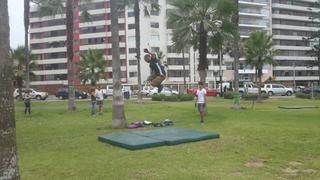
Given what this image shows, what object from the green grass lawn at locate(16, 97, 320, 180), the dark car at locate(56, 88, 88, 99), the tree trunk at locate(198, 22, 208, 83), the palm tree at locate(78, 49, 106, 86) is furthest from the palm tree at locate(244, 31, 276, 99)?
the palm tree at locate(78, 49, 106, 86)

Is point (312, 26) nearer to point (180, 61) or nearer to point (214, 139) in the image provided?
point (180, 61)

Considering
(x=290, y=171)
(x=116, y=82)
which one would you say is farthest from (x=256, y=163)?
(x=116, y=82)

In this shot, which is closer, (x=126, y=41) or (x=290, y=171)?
(x=290, y=171)

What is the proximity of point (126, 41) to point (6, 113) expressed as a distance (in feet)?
275

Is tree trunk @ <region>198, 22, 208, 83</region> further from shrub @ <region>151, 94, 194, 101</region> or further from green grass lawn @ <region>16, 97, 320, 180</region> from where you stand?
shrub @ <region>151, 94, 194, 101</region>

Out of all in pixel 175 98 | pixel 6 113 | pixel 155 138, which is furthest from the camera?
pixel 175 98

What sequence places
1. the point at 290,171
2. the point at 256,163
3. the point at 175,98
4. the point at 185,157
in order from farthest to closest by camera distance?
the point at 175,98 < the point at 185,157 < the point at 256,163 < the point at 290,171

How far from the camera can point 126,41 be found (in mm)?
89750

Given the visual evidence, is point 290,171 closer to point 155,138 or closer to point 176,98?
point 155,138

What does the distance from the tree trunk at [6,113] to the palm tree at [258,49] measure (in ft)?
117

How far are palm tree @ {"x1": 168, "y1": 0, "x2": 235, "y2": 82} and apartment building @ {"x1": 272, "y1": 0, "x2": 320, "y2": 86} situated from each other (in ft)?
273

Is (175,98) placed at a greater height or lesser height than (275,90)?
lesser

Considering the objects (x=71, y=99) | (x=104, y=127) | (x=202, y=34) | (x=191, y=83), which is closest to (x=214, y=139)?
(x=104, y=127)

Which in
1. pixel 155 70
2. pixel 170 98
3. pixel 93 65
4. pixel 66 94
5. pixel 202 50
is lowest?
pixel 170 98
